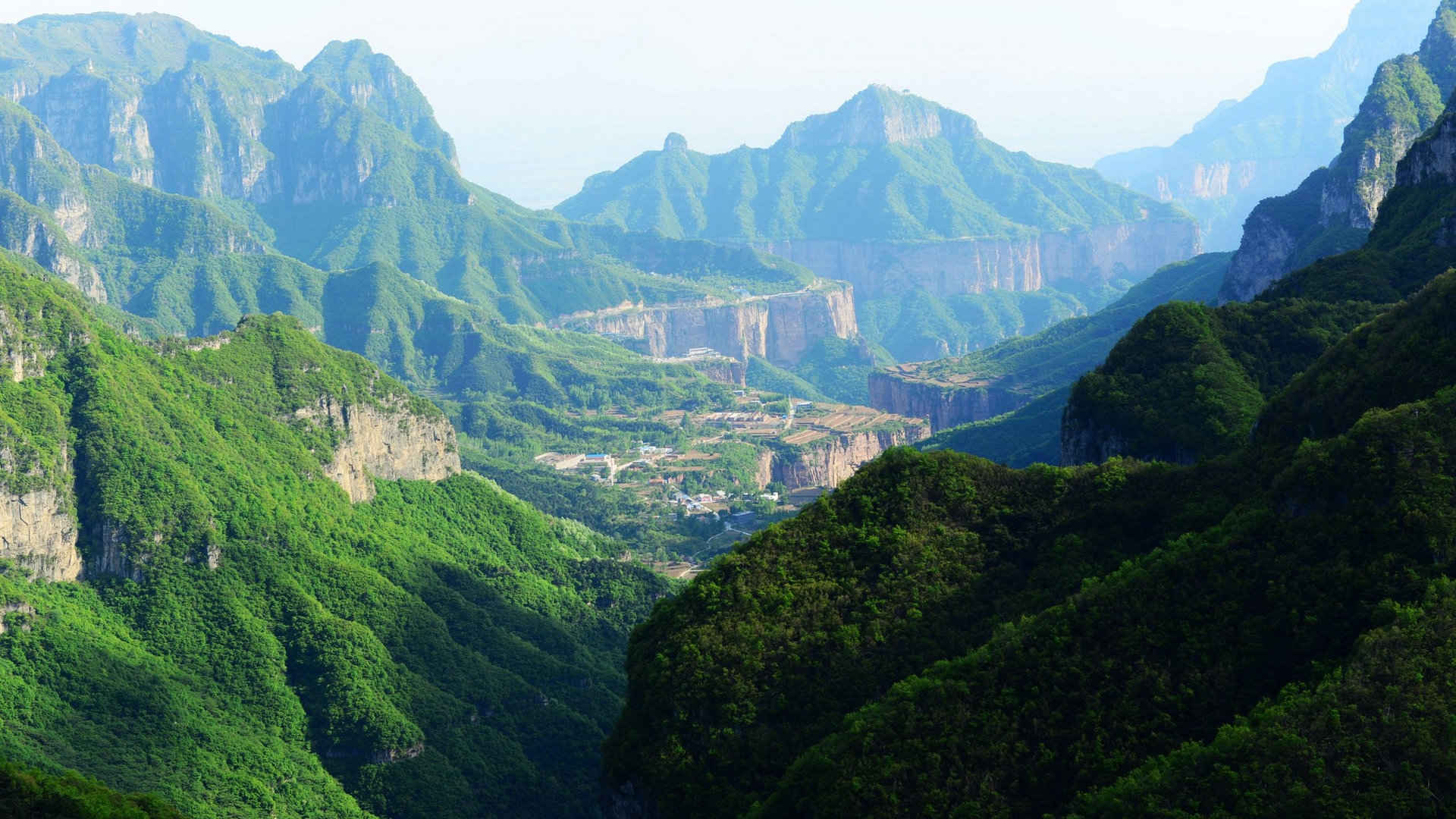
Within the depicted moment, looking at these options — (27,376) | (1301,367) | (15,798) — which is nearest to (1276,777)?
(15,798)

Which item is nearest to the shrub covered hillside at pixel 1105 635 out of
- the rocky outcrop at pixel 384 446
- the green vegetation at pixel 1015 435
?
the rocky outcrop at pixel 384 446

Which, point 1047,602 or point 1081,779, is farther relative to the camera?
point 1047,602

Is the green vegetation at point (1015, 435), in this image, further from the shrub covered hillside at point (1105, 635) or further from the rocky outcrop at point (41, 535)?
the rocky outcrop at point (41, 535)

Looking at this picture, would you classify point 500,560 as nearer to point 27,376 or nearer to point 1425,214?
point 27,376

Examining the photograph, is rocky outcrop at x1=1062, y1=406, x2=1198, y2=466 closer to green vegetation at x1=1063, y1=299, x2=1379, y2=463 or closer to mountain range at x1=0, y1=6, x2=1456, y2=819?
green vegetation at x1=1063, y1=299, x2=1379, y2=463

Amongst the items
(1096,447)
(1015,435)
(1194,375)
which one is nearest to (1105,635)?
(1096,447)

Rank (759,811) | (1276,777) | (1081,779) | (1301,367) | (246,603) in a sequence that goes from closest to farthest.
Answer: (1276,777) < (1081,779) < (759,811) < (1301,367) < (246,603)

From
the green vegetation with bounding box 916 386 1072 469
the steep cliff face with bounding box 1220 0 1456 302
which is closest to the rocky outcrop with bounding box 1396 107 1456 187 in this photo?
the steep cliff face with bounding box 1220 0 1456 302
